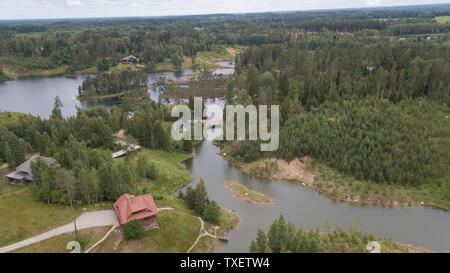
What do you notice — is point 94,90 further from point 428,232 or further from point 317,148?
point 428,232

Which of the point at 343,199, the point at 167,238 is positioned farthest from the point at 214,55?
the point at 167,238

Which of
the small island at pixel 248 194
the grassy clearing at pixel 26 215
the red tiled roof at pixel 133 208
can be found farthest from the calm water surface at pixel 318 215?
the grassy clearing at pixel 26 215

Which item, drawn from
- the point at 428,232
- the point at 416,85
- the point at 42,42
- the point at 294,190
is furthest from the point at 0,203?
the point at 42,42

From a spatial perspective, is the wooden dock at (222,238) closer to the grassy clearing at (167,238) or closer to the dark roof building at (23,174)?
the grassy clearing at (167,238)

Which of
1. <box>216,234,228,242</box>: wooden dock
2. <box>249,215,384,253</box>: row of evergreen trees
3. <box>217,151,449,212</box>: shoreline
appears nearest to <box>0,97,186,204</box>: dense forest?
<box>216,234,228,242</box>: wooden dock

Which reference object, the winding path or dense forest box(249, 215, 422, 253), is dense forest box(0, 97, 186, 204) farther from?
dense forest box(249, 215, 422, 253)

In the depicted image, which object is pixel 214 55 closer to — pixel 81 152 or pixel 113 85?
pixel 113 85
